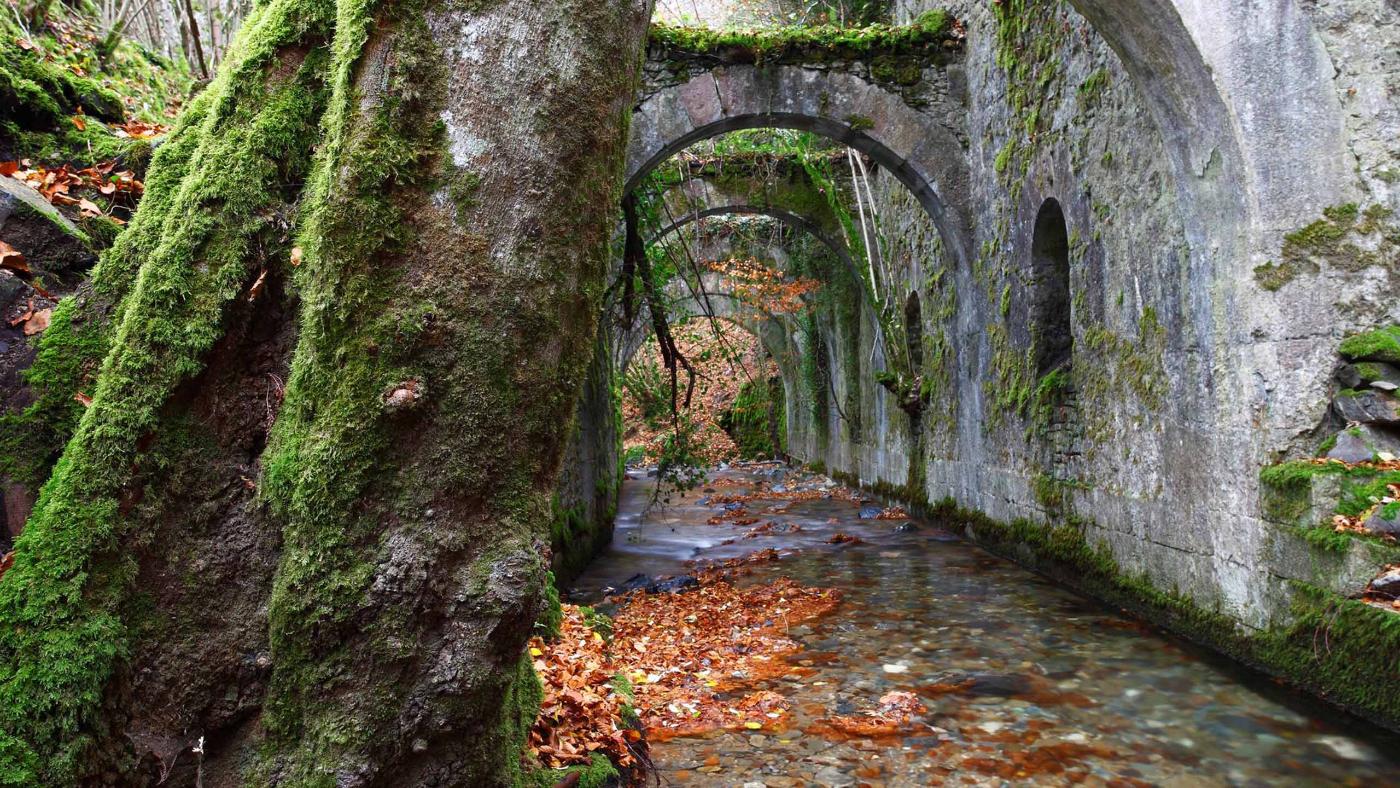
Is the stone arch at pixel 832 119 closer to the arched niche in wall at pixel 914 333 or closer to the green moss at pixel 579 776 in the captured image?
the arched niche in wall at pixel 914 333

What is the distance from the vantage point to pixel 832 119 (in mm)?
8453

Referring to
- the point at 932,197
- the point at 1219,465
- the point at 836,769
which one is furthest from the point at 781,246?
the point at 836,769

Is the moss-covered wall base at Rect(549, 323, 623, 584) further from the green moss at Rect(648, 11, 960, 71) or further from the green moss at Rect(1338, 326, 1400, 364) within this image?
the green moss at Rect(1338, 326, 1400, 364)

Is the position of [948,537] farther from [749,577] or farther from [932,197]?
[932,197]

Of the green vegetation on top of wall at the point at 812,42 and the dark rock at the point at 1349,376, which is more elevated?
the green vegetation on top of wall at the point at 812,42

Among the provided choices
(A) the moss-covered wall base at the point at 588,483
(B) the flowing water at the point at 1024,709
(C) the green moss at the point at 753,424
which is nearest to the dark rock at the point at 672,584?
(A) the moss-covered wall base at the point at 588,483

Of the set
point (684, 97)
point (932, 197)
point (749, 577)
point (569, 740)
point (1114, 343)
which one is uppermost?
point (684, 97)

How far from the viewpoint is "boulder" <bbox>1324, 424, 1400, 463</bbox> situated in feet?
11.5

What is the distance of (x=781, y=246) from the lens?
16.0 meters

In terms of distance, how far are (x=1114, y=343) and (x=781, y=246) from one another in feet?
35.3

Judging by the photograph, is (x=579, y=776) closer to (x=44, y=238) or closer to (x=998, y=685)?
(x=44, y=238)

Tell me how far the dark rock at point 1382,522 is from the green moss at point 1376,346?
2.44 ft

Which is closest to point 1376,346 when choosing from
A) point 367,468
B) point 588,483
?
point 367,468

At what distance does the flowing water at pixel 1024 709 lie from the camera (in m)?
3.11
